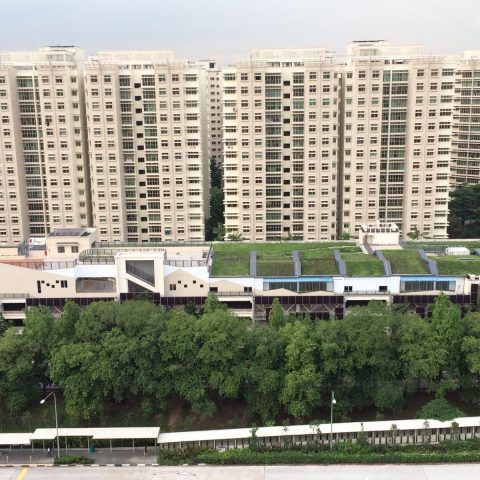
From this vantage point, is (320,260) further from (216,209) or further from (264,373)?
(216,209)

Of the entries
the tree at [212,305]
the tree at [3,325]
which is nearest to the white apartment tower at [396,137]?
the tree at [212,305]

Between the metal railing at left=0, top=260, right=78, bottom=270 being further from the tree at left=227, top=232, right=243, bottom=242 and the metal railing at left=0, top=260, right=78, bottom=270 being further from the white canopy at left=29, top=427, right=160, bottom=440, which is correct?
the tree at left=227, top=232, right=243, bottom=242

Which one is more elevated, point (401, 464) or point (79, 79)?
point (79, 79)

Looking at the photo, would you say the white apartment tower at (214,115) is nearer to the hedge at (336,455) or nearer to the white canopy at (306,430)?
the white canopy at (306,430)

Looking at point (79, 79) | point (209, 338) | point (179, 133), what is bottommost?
point (209, 338)

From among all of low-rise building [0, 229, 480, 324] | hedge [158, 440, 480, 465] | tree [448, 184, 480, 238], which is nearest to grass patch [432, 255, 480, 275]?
low-rise building [0, 229, 480, 324]

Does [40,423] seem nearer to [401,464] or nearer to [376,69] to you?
[401,464]

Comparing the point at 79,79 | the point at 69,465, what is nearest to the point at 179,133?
the point at 79,79
